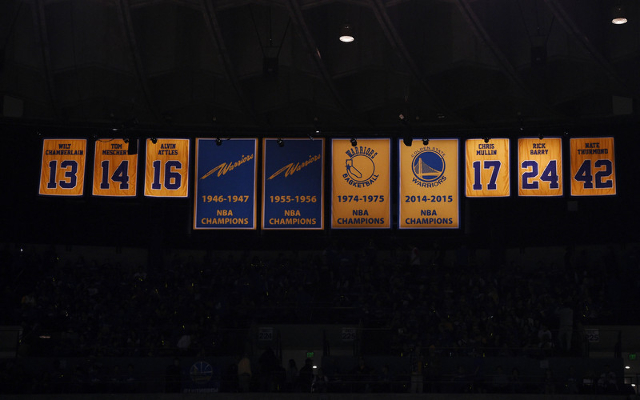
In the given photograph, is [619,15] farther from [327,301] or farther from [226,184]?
[327,301]

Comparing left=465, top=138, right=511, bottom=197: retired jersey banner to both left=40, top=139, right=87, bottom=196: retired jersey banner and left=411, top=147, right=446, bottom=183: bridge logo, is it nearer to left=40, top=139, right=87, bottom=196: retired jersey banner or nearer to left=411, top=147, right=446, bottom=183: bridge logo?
left=411, top=147, right=446, bottom=183: bridge logo

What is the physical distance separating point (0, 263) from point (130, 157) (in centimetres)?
680

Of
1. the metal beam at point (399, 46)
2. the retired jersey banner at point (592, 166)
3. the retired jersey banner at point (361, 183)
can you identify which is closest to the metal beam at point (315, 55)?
the retired jersey banner at point (361, 183)

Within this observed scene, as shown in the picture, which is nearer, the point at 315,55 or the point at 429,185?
the point at 315,55

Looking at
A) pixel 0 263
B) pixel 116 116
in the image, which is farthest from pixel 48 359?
pixel 116 116

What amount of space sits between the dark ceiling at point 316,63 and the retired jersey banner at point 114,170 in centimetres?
93

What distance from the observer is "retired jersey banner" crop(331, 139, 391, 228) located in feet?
86.1

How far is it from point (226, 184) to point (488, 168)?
28.0 ft

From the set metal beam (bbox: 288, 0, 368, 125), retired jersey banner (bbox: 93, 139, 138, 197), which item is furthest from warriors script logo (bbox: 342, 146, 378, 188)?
retired jersey banner (bbox: 93, 139, 138, 197)

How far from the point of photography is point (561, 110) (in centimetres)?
2620

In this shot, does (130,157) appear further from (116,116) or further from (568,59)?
(568,59)

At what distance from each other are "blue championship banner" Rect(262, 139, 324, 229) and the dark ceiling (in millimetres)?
954

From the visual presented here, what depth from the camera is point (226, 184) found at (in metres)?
26.6

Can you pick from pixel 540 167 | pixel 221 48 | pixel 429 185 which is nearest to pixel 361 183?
pixel 429 185
